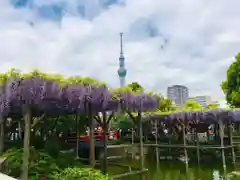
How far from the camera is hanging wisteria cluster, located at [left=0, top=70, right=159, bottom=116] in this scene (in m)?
7.07

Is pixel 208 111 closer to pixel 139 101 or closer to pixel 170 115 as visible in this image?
pixel 170 115

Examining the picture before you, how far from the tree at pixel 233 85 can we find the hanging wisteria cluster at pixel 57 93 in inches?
666

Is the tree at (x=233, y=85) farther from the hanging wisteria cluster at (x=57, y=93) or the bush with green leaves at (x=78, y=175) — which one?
the bush with green leaves at (x=78, y=175)

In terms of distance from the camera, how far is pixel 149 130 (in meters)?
23.7

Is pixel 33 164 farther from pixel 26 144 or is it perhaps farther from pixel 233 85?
pixel 233 85

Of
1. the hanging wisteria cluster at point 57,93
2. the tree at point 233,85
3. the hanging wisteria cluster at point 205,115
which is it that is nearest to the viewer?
the hanging wisteria cluster at point 57,93

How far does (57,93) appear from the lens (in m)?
7.68

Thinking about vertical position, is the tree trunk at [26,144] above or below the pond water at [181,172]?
above

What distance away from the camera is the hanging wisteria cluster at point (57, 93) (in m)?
7.07

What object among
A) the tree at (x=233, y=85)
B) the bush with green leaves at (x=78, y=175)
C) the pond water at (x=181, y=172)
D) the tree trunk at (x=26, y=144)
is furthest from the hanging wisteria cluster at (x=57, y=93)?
the tree at (x=233, y=85)

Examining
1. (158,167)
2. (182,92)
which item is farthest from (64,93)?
(182,92)

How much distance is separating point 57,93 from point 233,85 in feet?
70.7

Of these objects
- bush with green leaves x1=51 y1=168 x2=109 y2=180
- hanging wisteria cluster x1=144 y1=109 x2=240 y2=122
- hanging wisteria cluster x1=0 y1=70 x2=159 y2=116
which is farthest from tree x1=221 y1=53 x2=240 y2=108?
bush with green leaves x1=51 y1=168 x2=109 y2=180

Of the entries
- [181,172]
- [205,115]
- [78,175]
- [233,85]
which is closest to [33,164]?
[78,175]
